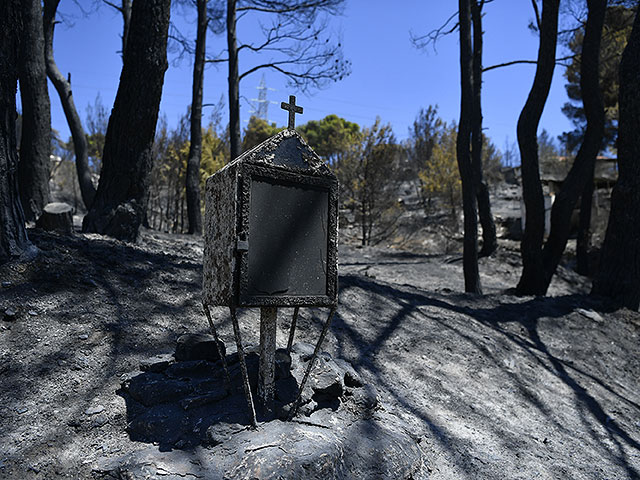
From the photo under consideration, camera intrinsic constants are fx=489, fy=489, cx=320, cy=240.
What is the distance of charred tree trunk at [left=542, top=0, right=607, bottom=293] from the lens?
762 centimetres

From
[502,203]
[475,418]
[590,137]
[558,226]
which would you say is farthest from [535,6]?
[502,203]

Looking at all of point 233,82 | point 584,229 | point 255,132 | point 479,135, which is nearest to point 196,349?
point 479,135

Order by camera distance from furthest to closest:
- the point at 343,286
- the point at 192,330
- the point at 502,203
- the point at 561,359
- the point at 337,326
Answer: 1. the point at 502,203
2. the point at 343,286
3. the point at 561,359
4. the point at 337,326
5. the point at 192,330

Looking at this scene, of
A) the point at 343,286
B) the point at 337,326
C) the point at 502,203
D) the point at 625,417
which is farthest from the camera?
the point at 502,203

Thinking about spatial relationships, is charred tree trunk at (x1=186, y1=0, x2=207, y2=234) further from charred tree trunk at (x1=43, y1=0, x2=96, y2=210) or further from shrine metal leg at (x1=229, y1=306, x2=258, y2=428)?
shrine metal leg at (x1=229, y1=306, x2=258, y2=428)

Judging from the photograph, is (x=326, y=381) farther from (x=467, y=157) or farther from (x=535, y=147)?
(x=535, y=147)

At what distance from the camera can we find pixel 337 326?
484cm

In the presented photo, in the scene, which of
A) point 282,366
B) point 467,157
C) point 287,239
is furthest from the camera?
point 467,157

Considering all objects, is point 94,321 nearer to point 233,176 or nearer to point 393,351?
point 233,176

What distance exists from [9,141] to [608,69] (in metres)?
17.1

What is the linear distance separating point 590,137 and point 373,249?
6866 mm

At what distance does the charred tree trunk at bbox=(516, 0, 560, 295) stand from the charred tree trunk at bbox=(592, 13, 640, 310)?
0.95 m

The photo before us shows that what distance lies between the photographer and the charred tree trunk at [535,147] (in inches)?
294

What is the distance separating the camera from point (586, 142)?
7738mm
